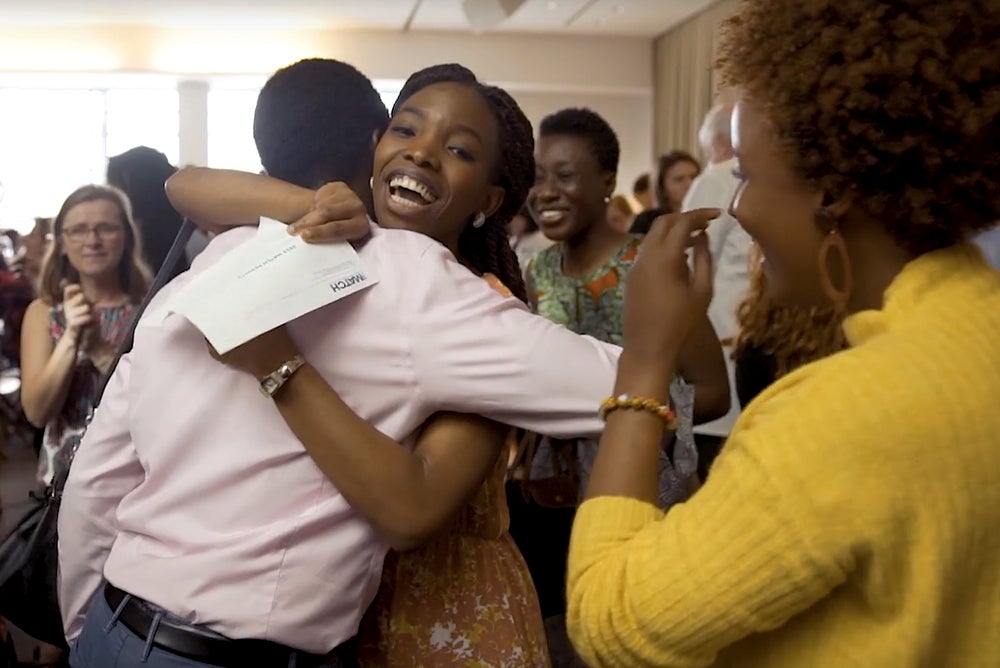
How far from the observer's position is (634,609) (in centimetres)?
85

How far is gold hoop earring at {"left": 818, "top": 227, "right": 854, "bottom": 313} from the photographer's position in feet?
3.00

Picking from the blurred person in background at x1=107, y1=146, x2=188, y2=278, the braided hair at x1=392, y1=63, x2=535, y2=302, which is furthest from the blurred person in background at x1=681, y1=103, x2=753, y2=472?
the blurred person in background at x1=107, y1=146, x2=188, y2=278

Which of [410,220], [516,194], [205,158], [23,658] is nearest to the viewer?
[410,220]

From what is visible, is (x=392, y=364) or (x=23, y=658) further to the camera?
(x=23, y=658)

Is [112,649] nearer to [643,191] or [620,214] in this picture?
[620,214]

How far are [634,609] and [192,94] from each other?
1081cm

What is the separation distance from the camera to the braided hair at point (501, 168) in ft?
4.82

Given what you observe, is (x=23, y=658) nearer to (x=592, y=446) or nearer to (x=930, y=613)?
(x=592, y=446)

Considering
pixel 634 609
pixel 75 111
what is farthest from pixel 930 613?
pixel 75 111

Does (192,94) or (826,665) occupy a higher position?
(192,94)

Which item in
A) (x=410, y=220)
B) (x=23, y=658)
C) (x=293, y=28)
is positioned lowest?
(x=23, y=658)

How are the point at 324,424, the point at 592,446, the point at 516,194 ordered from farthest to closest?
1. the point at 592,446
2. the point at 516,194
3. the point at 324,424

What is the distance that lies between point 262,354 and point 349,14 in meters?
9.16

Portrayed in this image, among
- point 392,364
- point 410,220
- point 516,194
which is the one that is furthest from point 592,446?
point 392,364
